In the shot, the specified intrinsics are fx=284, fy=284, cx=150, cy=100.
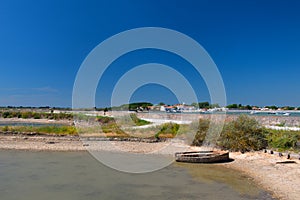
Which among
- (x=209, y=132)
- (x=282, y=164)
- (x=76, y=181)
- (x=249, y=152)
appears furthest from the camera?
(x=209, y=132)

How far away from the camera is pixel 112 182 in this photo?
36.7 feet

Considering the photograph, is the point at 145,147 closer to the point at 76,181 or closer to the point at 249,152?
the point at 249,152

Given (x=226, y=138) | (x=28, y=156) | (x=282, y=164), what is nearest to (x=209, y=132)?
(x=226, y=138)

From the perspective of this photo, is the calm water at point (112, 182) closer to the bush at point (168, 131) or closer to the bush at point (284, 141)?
the bush at point (284, 141)

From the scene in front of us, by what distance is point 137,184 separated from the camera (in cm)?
1088

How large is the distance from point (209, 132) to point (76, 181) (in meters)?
10.8

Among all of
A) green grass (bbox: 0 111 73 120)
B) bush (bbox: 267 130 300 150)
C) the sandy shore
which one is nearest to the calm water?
the sandy shore

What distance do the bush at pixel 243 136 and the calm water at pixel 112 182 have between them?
3.98 metres

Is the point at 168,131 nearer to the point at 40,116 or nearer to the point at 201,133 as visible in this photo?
the point at 201,133

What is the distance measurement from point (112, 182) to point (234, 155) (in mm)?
7971

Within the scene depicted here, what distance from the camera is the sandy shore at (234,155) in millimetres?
10220

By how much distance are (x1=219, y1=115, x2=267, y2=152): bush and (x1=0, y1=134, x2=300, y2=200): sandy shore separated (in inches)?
37.5

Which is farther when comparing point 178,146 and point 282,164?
point 178,146

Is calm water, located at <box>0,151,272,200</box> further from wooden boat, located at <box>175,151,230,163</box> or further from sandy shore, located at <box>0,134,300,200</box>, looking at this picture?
sandy shore, located at <box>0,134,300,200</box>
